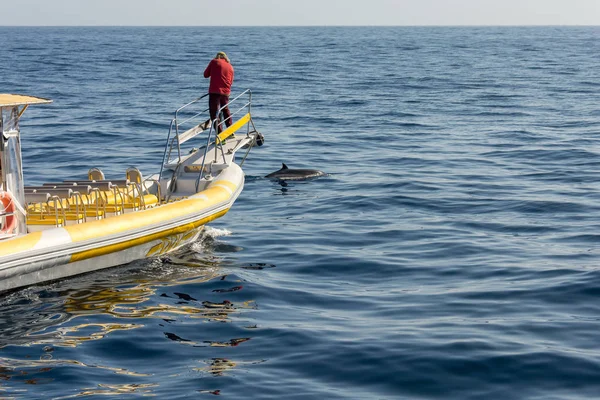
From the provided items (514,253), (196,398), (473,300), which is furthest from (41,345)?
(514,253)

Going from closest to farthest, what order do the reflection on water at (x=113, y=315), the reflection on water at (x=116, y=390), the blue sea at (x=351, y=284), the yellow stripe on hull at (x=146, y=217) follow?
the reflection on water at (x=116, y=390)
the blue sea at (x=351, y=284)
the reflection on water at (x=113, y=315)
the yellow stripe on hull at (x=146, y=217)

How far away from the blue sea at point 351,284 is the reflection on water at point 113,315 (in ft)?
0.11

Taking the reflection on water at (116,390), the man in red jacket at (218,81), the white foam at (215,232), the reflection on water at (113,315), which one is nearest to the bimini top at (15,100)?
the reflection on water at (113,315)

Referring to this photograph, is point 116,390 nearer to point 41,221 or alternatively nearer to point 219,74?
point 41,221

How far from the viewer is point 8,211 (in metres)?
13.0

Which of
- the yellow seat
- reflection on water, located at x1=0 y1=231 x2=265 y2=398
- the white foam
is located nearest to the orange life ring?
the yellow seat

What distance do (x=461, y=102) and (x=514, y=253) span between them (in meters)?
27.2

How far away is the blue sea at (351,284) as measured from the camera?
32.1ft

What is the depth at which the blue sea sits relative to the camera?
9.78m

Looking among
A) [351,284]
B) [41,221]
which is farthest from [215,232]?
[351,284]

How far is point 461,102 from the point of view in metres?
41.4

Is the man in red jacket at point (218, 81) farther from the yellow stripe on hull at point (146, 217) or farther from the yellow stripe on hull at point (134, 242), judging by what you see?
the yellow stripe on hull at point (134, 242)

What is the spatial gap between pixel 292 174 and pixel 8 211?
10964 millimetres

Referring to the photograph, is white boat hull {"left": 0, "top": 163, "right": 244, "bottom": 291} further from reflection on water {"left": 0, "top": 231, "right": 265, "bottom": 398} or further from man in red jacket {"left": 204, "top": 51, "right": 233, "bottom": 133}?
man in red jacket {"left": 204, "top": 51, "right": 233, "bottom": 133}
